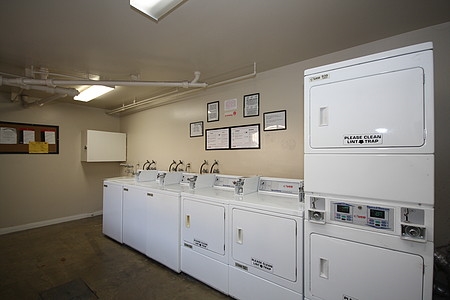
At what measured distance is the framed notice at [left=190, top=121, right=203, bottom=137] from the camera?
3.49m

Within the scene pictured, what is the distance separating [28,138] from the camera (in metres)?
4.00

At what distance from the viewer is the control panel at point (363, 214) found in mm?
1316

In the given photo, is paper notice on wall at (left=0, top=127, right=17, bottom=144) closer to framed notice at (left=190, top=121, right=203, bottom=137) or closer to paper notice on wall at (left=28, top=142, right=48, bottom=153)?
paper notice on wall at (left=28, top=142, right=48, bottom=153)

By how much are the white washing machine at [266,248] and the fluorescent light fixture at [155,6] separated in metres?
1.67

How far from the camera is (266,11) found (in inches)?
64.6

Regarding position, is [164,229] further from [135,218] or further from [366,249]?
[366,249]

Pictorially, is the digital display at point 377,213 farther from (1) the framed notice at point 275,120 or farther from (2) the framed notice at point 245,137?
(2) the framed notice at point 245,137

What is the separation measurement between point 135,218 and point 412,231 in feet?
9.93

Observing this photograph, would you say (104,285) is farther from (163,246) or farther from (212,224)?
(212,224)

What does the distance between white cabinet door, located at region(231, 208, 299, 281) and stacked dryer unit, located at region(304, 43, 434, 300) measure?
0.43 feet

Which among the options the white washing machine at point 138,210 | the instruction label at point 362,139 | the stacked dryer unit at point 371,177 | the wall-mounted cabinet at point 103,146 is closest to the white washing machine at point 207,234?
the white washing machine at point 138,210

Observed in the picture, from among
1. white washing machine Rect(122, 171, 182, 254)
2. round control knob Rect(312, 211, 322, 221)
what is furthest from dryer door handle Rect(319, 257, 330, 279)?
white washing machine Rect(122, 171, 182, 254)

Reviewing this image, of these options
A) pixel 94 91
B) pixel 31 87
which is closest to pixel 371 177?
pixel 94 91

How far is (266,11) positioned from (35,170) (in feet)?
16.2
